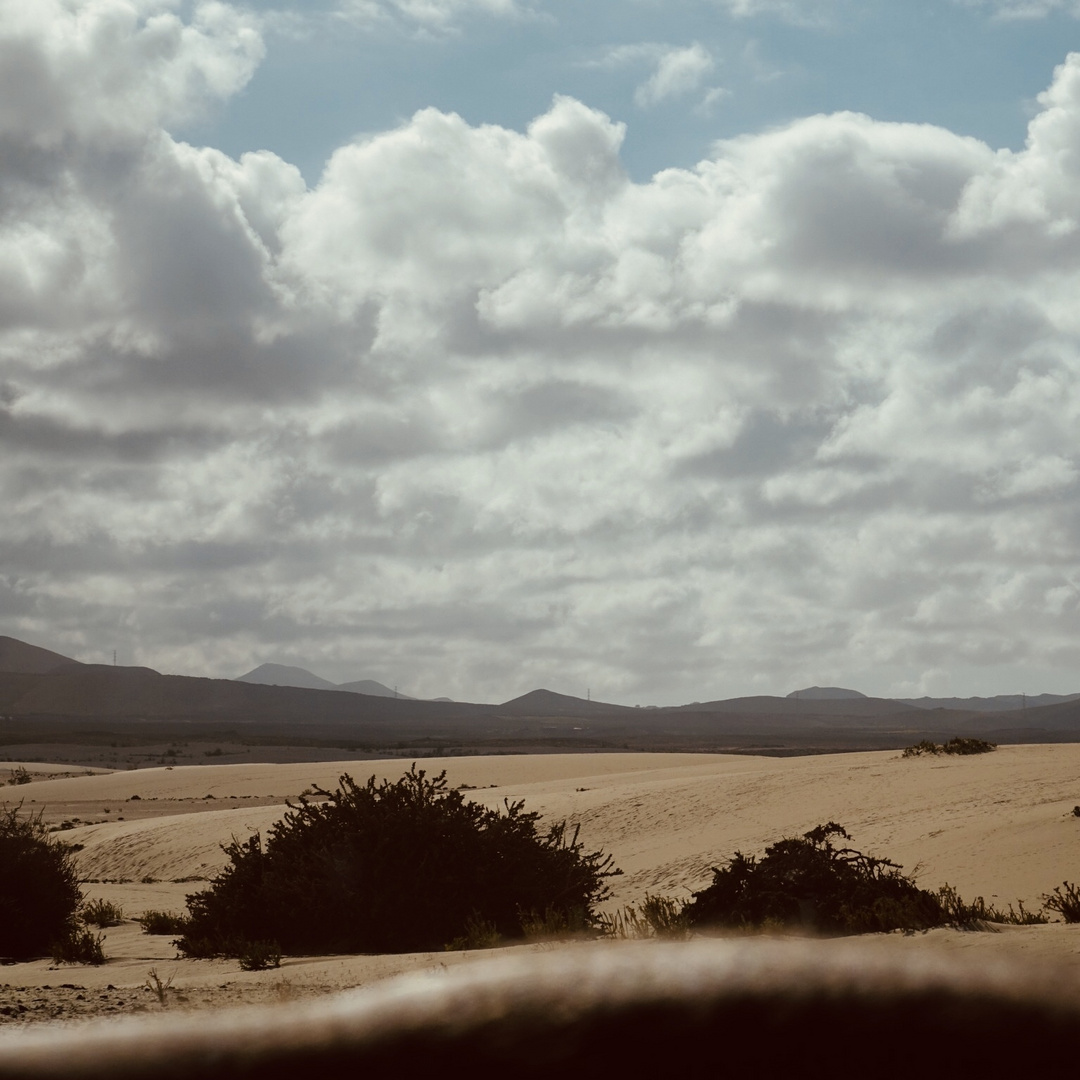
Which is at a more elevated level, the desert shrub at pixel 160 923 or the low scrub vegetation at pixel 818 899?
the low scrub vegetation at pixel 818 899

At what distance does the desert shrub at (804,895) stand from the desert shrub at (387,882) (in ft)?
5.20

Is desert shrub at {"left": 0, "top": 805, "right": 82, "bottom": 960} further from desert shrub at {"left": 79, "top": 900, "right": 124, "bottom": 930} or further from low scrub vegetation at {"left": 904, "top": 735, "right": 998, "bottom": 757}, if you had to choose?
low scrub vegetation at {"left": 904, "top": 735, "right": 998, "bottom": 757}

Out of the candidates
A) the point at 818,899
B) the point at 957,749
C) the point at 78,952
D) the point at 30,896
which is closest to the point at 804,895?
the point at 818,899

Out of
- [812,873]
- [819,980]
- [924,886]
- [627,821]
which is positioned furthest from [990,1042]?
[627,821]

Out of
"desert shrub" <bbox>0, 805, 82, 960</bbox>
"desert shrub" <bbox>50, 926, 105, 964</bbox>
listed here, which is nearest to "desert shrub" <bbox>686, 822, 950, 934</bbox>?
"desert shrub" <bbox>50, 926, 105, 964</bbox>

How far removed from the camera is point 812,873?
31.6ft

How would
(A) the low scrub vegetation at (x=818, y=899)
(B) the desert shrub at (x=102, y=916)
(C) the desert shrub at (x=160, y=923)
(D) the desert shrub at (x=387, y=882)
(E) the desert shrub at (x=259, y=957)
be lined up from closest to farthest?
(A) the low scrub vegetation at (x=818, y=899)
(E) the desert shrub at (x=259, y=957)
(D) the desert shrub at (x=387, y=882)
(C) the desert shrub at (x=160, y=923)
(B) the desert shrub at (x=102, y=916)

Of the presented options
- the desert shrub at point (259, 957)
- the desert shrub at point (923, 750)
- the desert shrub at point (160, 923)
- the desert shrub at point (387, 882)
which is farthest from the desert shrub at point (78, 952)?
the desert shrub at point (923, 750)

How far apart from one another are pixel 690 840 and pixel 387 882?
30.7ft

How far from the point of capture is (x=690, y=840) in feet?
64.7

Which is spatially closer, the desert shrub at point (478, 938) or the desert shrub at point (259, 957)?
the desert shrub at point (259, 957)

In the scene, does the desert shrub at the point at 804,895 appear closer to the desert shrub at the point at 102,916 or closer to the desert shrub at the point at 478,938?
the desert shrub at the point at 478,938

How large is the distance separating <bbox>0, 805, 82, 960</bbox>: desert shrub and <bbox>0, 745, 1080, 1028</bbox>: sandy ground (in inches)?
28.5

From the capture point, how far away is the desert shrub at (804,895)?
27.7ft
